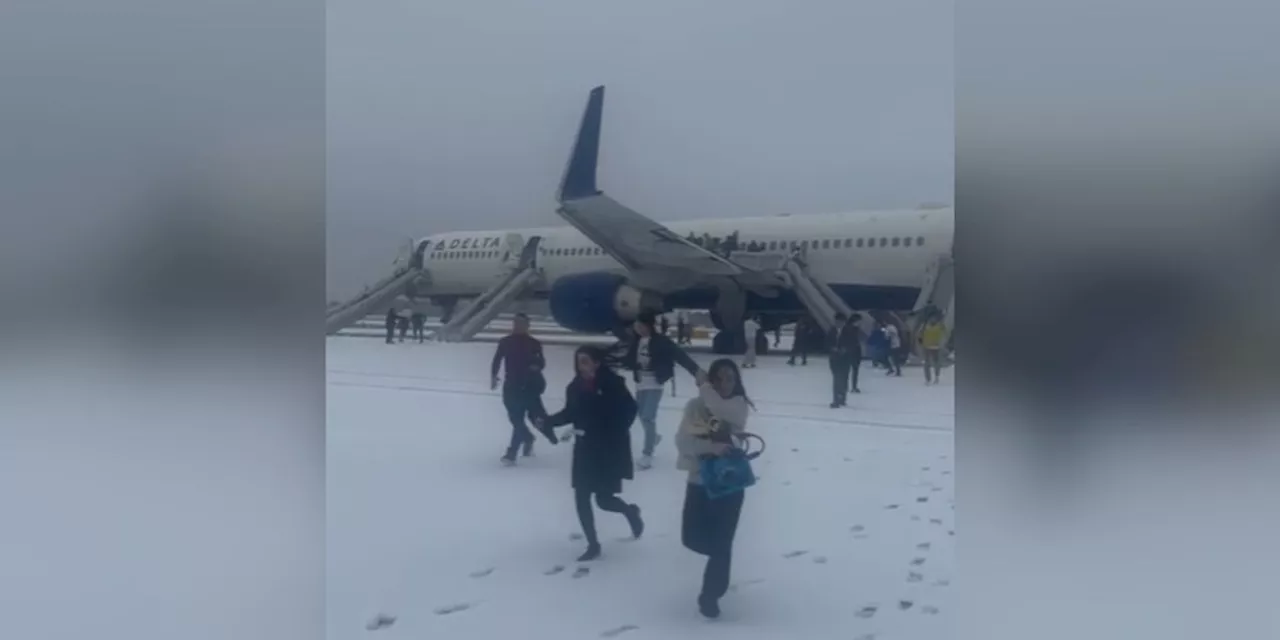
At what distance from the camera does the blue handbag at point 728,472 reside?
2.10 meters

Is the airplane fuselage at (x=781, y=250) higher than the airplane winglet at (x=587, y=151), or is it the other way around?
the airplane winglet at (x=587, y=151)

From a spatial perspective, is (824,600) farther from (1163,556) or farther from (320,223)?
(320,223)

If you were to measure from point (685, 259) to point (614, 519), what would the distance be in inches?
23.9

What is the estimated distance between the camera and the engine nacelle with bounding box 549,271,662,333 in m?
2.21

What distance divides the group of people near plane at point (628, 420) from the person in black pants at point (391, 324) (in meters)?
0.27

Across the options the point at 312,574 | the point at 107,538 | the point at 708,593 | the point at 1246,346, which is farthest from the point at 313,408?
the point at 1246,346

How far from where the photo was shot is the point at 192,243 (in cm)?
234

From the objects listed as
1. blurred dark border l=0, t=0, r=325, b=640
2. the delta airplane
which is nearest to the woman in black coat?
the delta airplane

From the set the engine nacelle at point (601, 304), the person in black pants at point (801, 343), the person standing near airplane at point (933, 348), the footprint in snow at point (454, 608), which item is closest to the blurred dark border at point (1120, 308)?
the person standing near airplane at point (933, 348)

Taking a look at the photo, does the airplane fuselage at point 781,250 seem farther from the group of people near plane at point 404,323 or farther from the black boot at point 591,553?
the black boot at point 591,553

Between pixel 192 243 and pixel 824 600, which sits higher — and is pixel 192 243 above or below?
above

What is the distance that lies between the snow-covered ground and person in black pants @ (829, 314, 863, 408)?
0.02 meters

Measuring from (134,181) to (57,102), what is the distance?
0.30m

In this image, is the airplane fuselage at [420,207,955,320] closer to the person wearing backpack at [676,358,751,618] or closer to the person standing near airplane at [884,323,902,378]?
the person standing near airplane at [884,323,902,378]
